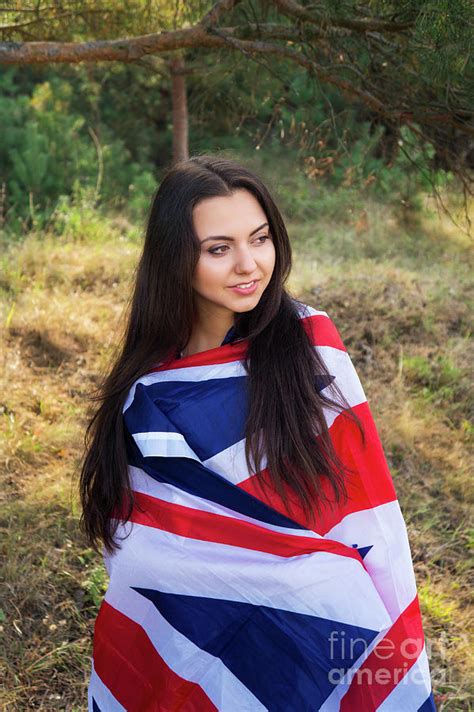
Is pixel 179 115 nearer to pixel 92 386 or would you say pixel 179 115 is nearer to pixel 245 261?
pixel 92 386

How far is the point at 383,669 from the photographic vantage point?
5.53 ft

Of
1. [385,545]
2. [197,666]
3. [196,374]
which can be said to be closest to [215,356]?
[196,374]

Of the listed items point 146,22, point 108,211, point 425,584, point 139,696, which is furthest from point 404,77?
point 108,211

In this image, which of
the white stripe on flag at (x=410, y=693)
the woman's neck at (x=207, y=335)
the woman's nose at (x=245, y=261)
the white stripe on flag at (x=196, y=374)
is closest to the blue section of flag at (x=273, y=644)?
the white stripe on flag at (x=410, y=693)

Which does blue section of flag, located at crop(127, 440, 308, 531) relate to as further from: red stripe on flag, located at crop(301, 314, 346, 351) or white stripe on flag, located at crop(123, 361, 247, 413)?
red stripe on flag, located at crop(301, 314, 346, 351)

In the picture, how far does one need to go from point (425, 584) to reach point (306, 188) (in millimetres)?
5779

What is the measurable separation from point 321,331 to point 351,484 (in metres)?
0.37

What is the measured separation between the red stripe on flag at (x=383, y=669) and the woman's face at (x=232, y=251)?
78 cm

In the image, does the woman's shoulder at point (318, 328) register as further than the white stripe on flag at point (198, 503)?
Yes

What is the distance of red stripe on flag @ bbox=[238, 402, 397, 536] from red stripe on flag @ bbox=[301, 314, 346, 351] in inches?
7.5

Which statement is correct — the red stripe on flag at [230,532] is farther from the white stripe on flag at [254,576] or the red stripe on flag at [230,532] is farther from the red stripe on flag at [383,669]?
the red stripe on flag at [383,669]

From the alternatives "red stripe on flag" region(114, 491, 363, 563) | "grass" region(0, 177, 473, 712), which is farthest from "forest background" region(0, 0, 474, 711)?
"red stripe on flag" region(114, 491, 363, 563)

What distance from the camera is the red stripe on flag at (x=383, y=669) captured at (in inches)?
66.4

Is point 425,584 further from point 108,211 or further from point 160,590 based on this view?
point 108,211
